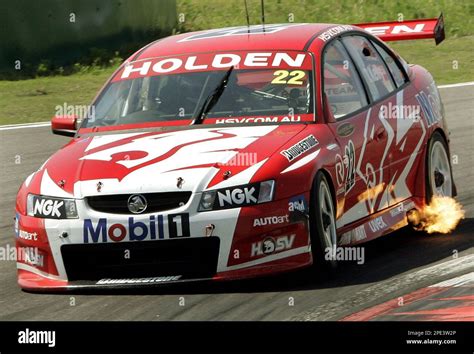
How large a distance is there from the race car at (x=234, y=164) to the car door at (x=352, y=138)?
1cm

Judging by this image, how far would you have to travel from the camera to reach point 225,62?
8.38 metres

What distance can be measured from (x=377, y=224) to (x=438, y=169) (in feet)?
4.18

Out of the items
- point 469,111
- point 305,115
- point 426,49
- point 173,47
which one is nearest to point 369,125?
point 305,115

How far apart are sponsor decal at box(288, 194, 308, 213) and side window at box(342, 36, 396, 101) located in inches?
73.0

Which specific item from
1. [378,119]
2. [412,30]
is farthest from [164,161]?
[412,30]

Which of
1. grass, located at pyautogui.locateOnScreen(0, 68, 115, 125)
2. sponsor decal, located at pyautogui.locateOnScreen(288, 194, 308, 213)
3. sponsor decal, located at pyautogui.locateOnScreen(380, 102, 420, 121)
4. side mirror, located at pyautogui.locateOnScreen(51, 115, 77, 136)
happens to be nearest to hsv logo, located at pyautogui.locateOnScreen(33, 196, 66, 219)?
sponsor decal, located at pyautogui.locateOnScreen(288, 194, 308, 213)

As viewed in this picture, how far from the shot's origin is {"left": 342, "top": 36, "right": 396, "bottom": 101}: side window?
8.87 meters

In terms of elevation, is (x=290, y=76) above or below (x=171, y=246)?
above

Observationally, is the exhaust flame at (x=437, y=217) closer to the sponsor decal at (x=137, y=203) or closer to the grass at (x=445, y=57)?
the sponsor decal at (x=137, y=203)

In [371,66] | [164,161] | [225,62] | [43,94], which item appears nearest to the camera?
[164,161]

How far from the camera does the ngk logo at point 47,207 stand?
7.11 metres

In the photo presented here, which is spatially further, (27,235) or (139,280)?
(27,235)

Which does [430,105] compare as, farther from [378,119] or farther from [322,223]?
[322,223]
